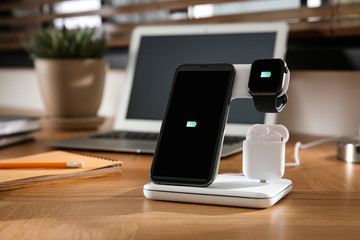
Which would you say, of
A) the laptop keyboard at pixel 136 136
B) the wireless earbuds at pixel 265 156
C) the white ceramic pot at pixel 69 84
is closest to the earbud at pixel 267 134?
the wireless earbuds at pixel 265 156

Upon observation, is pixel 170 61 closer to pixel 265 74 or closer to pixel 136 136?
pixel 136 136

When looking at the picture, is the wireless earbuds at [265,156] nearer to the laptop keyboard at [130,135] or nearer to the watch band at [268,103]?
the watch band at [268,103]

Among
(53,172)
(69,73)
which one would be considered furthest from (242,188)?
(69,73)

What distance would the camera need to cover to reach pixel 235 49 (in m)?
1.11

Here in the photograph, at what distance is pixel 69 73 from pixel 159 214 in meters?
0.85

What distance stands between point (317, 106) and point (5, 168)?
2.59ft

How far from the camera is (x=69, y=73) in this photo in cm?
130

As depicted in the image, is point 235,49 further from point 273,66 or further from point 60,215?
point 60,215

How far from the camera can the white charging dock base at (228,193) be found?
54 cm

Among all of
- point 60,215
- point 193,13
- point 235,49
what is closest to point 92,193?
point 60,215

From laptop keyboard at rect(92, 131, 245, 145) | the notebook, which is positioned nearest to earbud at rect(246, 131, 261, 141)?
the notebook

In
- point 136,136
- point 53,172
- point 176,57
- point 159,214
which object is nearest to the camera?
point 159,214

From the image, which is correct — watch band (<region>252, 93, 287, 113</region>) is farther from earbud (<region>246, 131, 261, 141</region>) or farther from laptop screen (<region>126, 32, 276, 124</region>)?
laptop screen (<region>126, 32, 276, 124</region>)

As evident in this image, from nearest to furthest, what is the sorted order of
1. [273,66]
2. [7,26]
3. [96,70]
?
1. [273,66]
2. [96,70]
3. [7,26]
